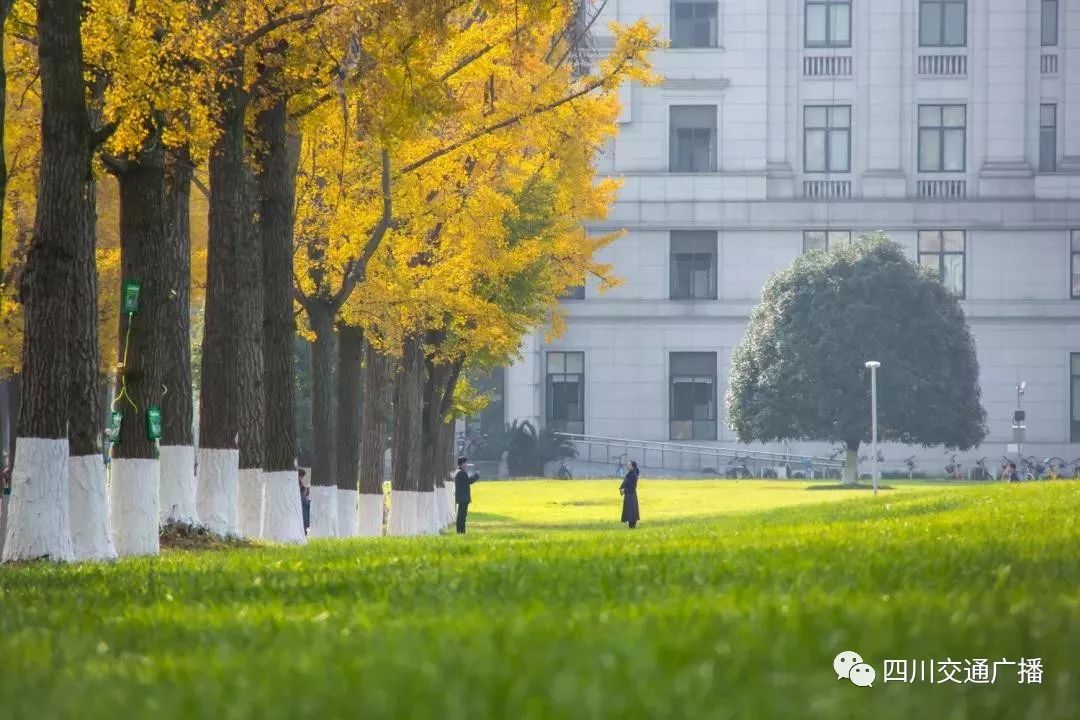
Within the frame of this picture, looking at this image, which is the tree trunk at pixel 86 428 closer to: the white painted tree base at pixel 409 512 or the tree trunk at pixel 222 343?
the tree trunk at pixel 222 343

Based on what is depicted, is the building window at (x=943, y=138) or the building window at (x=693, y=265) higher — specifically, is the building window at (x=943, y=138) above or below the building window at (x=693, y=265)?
above

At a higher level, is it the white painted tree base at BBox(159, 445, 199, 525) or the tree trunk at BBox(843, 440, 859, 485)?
the white painted tree base at BBox(159, 445, 199, 525)

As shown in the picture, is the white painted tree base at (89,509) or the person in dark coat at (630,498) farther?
the person in dark coat at (630,498)

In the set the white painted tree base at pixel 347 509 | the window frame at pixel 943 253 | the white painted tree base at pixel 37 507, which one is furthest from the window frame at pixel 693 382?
the white painted tree base at pixel 37 507

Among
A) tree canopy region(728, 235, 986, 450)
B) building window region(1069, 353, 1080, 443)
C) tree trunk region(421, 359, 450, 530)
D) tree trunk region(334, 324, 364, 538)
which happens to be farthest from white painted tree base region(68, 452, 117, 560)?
building window region(1069, 353, 1080, 443)

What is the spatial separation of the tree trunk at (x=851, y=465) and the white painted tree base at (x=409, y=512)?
3424 cm

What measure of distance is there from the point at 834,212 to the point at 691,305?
8020 mm

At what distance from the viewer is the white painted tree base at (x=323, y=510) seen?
3284cm

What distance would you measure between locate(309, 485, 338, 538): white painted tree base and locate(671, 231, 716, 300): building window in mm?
57133

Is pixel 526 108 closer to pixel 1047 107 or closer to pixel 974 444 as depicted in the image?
pixel 974 444

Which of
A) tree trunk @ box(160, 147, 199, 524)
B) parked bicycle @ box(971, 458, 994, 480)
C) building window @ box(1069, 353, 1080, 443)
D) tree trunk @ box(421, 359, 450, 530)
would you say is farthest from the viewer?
building window @ box(1069, 353, 1080, 443)

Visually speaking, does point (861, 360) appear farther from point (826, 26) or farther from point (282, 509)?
point (282, 509)

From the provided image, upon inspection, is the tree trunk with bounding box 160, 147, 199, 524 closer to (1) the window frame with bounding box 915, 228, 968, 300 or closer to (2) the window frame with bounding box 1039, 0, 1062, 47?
(1) the window frame with bounding box 915, 228, 968, 300

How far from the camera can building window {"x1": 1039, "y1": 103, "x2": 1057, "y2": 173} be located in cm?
8775
